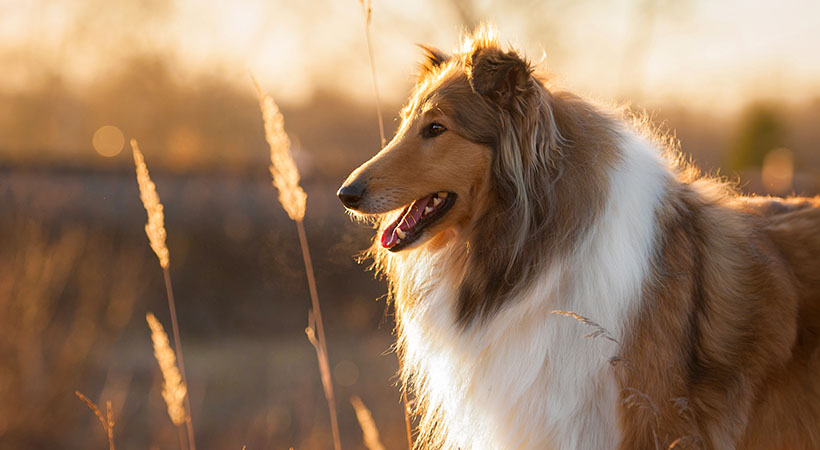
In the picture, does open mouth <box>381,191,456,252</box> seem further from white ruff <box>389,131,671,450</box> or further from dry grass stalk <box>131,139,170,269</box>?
dry grass stalk <box>131,139,170,269</box>

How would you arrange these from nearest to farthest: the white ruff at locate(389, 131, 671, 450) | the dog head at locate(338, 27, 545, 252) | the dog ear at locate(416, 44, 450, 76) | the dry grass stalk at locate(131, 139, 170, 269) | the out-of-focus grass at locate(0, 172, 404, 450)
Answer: the white ruff at locate(389, 131, 671, 450), the dry grass stalk at locate(131, 139, 170, 269), the dog head at locate(338, 27, 545, 252), the dog ear at locate(416, 44, 450, 76), the out-of-focus grass at locate(0, 172, 404, 450)

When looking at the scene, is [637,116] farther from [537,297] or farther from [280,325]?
[280,325]

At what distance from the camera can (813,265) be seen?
2871 millimetres

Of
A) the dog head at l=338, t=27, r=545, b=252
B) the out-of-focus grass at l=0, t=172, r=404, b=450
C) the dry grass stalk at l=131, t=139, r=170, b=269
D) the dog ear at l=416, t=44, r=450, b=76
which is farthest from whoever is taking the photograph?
the out-of-focus grass at l=0, t=172, r=404, b=450

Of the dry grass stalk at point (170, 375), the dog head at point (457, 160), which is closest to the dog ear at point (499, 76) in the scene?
the dog head at point (457, 160)

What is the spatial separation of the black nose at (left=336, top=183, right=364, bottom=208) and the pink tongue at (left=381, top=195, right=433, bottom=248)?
0.65 ft

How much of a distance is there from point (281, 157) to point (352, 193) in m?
0.33

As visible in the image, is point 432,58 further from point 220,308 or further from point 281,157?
point 220,308

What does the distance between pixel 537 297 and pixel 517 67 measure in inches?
35.0

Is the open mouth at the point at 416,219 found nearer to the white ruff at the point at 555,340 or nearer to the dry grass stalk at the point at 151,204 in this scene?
the white ruff at the point at 555,340

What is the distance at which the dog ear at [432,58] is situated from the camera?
3336 mm

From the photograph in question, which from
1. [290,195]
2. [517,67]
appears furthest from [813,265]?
[290,195]

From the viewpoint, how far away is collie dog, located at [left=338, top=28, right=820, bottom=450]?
2645mm

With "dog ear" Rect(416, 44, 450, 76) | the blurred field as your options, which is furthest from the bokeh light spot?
"dog ear" Rect(416, 44, 450, 76)
